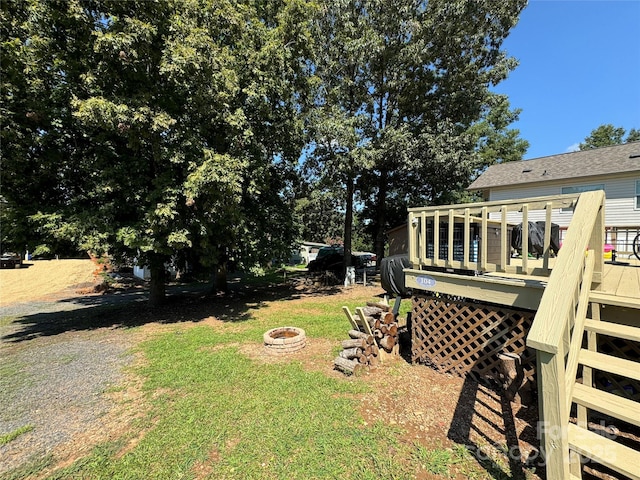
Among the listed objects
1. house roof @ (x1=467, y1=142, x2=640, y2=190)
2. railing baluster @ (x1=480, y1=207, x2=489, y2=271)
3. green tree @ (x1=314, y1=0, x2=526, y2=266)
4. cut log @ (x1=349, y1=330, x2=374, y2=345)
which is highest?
green tree @ (x1=314, y1=0, x2=526, y2=266)

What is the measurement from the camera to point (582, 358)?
2.20m

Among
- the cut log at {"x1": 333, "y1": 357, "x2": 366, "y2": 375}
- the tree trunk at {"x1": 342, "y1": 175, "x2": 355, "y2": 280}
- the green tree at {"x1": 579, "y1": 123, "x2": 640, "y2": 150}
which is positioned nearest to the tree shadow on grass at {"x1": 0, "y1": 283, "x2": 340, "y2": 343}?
the tree trunk at {"x1": 342, "y1": 175, "x2": 355, "y2": 280}

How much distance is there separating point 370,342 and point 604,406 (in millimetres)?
2628

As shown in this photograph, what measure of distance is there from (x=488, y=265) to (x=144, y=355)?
584cm

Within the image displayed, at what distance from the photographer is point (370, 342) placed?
4.18 meters

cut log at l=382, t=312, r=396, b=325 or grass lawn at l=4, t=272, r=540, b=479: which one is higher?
cut log at l=382, t=312, r=396, b=325

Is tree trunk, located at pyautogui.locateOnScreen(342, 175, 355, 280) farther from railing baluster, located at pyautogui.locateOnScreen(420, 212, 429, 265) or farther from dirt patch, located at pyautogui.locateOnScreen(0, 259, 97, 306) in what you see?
dirt patch, located at pyautogui.locateOnScreen(0, 259, 97, 306)

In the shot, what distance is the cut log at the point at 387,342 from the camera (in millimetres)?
4336

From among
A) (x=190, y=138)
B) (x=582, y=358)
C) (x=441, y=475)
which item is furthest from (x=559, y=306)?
(x=190, y=138)

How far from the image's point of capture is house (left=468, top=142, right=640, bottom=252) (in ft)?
34.5

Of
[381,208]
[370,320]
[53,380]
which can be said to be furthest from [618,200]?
[53,380]

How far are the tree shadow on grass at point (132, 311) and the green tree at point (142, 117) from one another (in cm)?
171

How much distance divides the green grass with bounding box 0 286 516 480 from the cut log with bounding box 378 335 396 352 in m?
0.77

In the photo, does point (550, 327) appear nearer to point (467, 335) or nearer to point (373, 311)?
point (467, 335)
